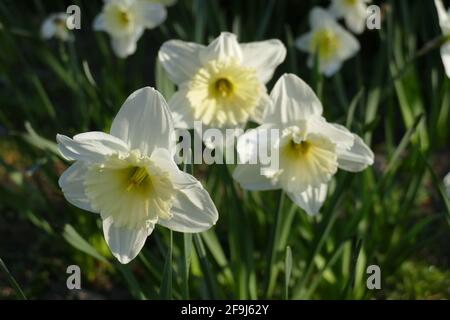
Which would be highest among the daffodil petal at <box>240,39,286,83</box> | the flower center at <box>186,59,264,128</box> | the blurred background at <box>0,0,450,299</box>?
the daffodil petal at <box>240,39,286,83</box>

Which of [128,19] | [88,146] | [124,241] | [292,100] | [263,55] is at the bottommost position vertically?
[124,241]

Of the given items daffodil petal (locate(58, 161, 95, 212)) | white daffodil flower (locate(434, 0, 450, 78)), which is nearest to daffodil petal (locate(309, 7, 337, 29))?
white daffodil flower (locate(434, 0, 450, 78))

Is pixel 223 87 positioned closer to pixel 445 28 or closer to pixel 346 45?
pixel 445 28

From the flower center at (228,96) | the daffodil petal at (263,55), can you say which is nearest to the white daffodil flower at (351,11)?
the daffodil petal at (263,55)

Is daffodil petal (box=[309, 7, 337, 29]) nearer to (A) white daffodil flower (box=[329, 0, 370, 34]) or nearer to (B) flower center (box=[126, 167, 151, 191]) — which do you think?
(A) white daffodil flower (box=[329, 0, 370, 34])

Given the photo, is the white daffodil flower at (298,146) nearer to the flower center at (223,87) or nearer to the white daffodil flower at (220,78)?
the white daffodil flower at (220,78)

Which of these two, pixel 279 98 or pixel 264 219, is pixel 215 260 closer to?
pixel 264 219

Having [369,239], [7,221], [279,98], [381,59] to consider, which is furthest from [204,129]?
[7,221]

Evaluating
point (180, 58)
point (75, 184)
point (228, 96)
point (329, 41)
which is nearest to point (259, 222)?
point (228, 96)
